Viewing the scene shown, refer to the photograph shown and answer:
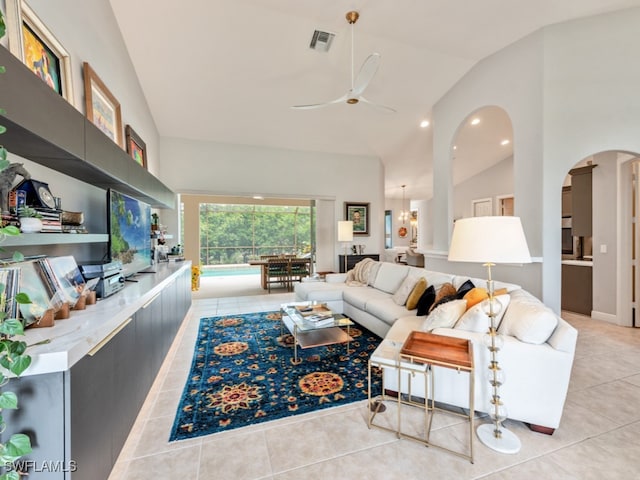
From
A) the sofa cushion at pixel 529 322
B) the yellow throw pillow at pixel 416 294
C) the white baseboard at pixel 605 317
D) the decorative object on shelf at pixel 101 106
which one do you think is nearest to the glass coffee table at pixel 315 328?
the yellow throw pillow at pixel 416 294

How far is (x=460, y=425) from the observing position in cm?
191

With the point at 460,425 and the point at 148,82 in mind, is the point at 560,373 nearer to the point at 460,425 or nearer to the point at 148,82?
the point at 460,425

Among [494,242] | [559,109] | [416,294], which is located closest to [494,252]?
[494,242]

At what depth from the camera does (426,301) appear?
2.97m

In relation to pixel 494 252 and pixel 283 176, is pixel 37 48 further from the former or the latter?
pixel 283 176

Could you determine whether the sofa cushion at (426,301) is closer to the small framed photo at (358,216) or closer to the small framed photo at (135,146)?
the small framed photo at (135,146)

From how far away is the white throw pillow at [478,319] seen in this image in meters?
2.05

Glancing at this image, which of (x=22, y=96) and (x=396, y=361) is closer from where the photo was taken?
(x=22, y=96)

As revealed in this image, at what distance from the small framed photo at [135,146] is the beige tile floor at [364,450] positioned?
2706mm

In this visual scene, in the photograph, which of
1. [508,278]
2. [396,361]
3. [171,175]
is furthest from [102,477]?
[171,175]

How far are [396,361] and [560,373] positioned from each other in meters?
1.01

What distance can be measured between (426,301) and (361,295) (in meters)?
1.11

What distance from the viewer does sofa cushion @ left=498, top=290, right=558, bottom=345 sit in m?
1.82

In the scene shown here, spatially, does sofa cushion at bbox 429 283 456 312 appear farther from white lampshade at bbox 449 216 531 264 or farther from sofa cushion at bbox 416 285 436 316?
white lampshade at bbox 449 216 531 264
